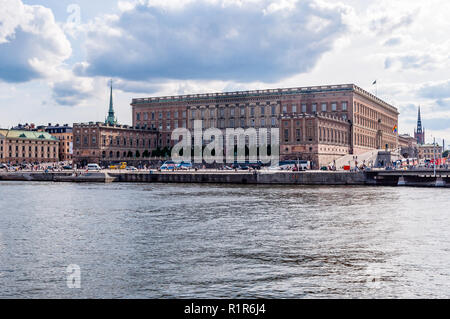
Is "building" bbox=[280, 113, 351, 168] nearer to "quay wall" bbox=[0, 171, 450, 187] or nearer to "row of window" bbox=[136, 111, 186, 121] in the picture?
"quay wall" bbox=[0, 171, 450, 187]

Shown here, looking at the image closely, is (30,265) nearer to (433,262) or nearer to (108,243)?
(108,243)

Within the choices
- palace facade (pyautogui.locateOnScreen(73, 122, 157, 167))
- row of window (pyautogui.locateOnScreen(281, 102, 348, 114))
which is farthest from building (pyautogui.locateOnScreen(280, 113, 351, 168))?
palace facade (pyautogui.locateOnScreen(73, 122, 157, 167))

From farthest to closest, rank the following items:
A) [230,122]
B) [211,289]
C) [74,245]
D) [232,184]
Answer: [230,122] → [232,184] → [74,245] → [211,289]

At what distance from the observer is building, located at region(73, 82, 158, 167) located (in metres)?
158

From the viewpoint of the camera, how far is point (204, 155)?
149750 mm

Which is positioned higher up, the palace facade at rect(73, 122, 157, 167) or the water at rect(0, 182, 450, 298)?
the palace facade at rect(73, 122, 157, 167)

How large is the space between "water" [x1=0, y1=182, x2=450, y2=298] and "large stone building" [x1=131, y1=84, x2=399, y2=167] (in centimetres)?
8446

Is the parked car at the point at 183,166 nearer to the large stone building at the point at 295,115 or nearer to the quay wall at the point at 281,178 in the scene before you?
the quay wall at the point at 281,178

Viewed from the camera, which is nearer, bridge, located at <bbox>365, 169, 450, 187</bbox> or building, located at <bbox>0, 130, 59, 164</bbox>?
bridge, located at <bbox>365, 169, 450, 187</bbox>

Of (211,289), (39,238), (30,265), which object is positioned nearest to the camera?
(211,289)

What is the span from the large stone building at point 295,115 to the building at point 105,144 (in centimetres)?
1118

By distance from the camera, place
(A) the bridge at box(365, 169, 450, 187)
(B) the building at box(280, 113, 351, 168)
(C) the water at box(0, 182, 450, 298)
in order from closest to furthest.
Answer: (C) the water at box(0, 182, 450, 298) → (A) the bridge at box(365, 169, 450, 187) → (B) the building at box(280, 113, 351, 168)
